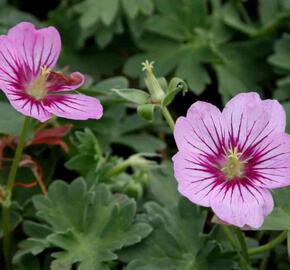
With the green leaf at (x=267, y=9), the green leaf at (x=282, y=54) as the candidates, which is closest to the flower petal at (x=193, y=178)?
the green leaf at (x=282, y=54)

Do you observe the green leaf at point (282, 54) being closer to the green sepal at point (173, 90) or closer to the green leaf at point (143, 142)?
the green leaf at point (143, 142)

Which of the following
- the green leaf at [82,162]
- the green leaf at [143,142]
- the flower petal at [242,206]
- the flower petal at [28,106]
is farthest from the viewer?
the green leaf at [143,142]

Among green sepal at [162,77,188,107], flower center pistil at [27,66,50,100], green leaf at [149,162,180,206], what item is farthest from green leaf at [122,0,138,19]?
green sepal at [162,77,188,107]

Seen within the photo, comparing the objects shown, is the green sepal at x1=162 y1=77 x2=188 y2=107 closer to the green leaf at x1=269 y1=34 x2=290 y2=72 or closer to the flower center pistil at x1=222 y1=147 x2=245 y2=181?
the flower center pistil at x1=222 y1=147 x2=245 y2=181

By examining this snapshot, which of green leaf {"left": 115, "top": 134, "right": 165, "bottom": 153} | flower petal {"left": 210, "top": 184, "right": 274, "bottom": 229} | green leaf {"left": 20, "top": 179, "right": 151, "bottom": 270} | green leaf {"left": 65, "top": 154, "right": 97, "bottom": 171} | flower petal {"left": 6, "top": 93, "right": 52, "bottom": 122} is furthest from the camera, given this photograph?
green leaf {"left": 115, "top": 134, "right": 165, "bottom": 153}

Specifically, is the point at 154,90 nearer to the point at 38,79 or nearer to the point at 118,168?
the point at 38,79

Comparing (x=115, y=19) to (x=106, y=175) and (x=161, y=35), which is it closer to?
(x=161, y=35)
